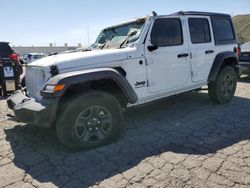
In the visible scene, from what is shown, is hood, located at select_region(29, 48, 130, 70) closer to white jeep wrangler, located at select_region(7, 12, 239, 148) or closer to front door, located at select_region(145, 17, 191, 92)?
white jeep wrangler, located at select_region(7, 12, 239, 148)

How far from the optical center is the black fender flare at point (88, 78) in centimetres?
320

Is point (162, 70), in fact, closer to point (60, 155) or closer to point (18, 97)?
point (60, 155)

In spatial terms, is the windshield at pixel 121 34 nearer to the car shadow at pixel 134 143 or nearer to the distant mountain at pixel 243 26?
the car shadow at pixel 134 143

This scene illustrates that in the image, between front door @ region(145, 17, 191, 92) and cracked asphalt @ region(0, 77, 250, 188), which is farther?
front door @ region(145, 17, 191, 92)

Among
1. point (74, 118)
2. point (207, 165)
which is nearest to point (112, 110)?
point (74, 118)

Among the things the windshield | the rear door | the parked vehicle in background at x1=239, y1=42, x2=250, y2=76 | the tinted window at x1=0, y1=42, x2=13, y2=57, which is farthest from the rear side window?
the tinted window at x1=0, y1=42, x2=13, y2=57

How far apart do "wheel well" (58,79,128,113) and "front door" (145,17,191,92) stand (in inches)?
23.3

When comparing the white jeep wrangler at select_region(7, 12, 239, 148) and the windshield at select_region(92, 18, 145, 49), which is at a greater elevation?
the windshield at select_region(92, 18, 145, 49)

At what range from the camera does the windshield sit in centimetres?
432

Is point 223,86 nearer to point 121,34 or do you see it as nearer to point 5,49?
point 121,34

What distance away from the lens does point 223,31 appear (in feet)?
18.8

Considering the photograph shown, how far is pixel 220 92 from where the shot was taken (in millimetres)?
5699

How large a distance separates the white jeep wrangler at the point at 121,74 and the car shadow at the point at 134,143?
0.31m

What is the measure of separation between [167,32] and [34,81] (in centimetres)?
254
